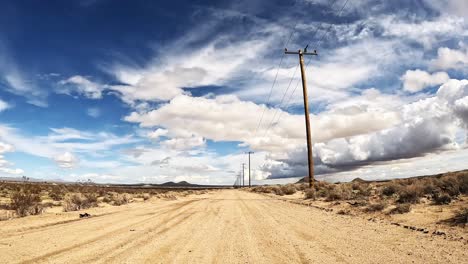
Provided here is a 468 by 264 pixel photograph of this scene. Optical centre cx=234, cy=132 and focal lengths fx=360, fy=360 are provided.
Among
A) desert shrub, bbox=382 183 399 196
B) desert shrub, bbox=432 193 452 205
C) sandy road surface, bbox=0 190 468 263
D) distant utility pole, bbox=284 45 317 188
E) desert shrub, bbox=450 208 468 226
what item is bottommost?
sandy road surface, bbox=0 190 468 263

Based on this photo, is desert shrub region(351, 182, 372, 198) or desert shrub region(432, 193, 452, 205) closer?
desert shrub region(432, 193, 452, 205)

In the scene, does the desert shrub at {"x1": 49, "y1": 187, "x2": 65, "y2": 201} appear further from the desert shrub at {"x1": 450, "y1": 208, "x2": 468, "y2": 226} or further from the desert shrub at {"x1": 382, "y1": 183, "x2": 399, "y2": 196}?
the desert shrub at {"x1": 450, "y1": 208, "x2": 468, "y2": 226}

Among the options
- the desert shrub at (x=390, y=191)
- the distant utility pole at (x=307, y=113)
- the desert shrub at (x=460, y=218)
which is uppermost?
the distant utility pole at (x=307, y=113)

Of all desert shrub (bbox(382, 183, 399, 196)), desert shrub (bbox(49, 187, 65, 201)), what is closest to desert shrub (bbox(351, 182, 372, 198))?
desert shrub (bbox(382, 183, 399, 196))

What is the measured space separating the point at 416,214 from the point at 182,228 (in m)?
8.82

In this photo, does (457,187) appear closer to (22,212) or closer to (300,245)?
(300,245)

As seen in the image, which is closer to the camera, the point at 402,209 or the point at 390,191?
the point at 402,209

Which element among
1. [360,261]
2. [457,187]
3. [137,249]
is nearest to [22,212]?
[137,249]

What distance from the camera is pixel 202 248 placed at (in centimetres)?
894

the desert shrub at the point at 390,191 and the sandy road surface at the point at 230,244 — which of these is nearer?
the sandy road surface at the point at 230,244

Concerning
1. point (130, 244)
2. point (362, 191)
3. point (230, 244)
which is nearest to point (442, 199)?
point (230, 244)

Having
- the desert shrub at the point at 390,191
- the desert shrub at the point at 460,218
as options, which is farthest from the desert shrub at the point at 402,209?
the desert shrub at the point at 390,191

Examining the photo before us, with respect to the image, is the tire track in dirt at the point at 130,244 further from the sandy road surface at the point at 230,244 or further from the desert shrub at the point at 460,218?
the desert shrub at the point at 460,218

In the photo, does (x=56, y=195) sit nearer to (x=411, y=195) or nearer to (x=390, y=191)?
(x=390, y=191)
